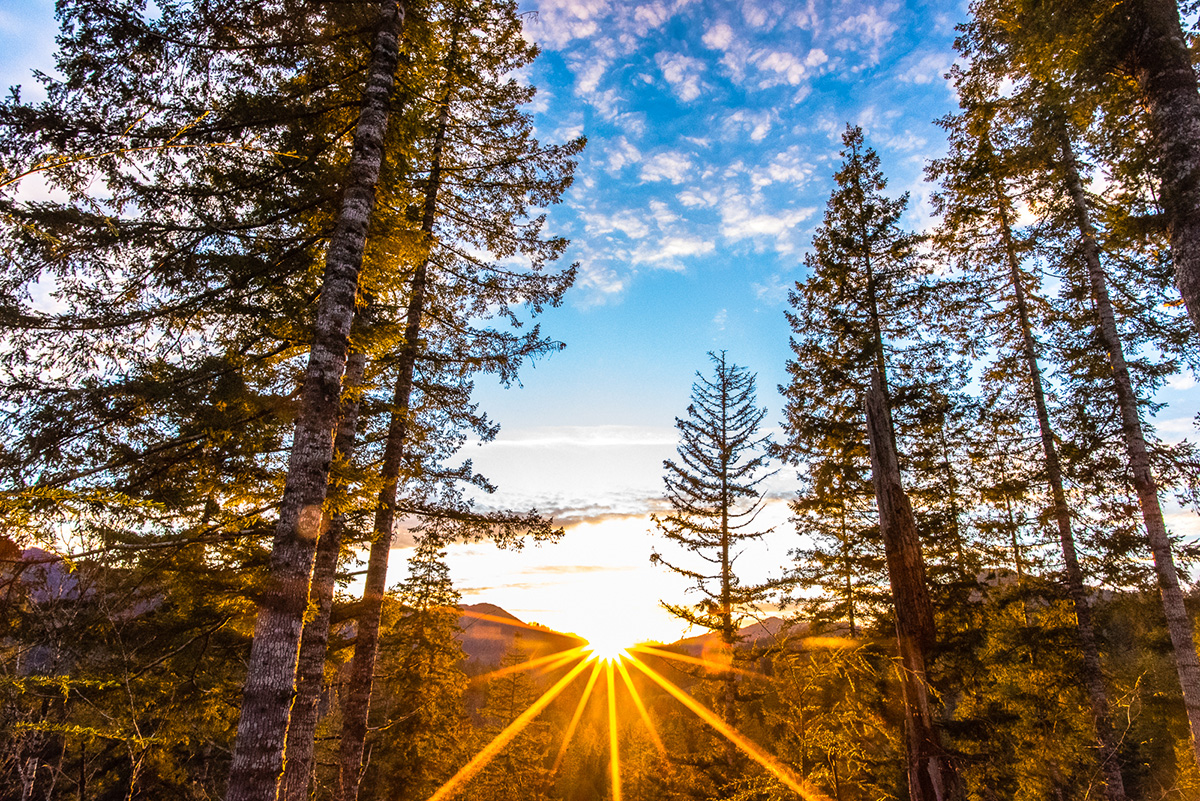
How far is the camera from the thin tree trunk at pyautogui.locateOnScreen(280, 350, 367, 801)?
632cm

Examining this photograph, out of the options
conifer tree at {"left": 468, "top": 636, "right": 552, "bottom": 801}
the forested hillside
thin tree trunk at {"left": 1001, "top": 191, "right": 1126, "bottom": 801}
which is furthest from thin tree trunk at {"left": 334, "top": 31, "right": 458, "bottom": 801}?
conifer tree at {"left": 468, "top": 636, "right": 552, "bottom": 801}

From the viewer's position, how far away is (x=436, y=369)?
10016 millimetres

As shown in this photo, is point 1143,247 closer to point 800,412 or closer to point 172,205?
point 800,412

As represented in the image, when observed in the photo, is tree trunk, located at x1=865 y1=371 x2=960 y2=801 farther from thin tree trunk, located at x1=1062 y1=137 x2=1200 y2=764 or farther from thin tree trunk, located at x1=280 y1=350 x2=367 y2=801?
thin tree trunk, located at x1=1062 y1=137 x2=1200 y2=764

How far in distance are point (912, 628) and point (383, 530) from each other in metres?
7.77

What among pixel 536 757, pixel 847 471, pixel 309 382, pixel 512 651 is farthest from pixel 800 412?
pixel 512 651

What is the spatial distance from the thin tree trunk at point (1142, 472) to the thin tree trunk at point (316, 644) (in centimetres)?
1338

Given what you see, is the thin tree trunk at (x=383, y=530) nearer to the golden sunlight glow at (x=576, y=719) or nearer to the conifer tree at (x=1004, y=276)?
the conifer tree at (x=1004, y=276)

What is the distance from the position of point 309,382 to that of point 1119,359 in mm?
15202

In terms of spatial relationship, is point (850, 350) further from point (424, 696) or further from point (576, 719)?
point (576, 719)

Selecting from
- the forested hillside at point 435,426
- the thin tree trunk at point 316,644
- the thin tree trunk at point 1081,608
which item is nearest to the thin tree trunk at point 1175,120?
the forested hillside at point 435,426

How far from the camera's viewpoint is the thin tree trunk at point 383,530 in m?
7.81

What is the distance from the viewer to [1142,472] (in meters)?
9.84

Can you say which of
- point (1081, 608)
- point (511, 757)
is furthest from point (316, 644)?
point (511, 757)
